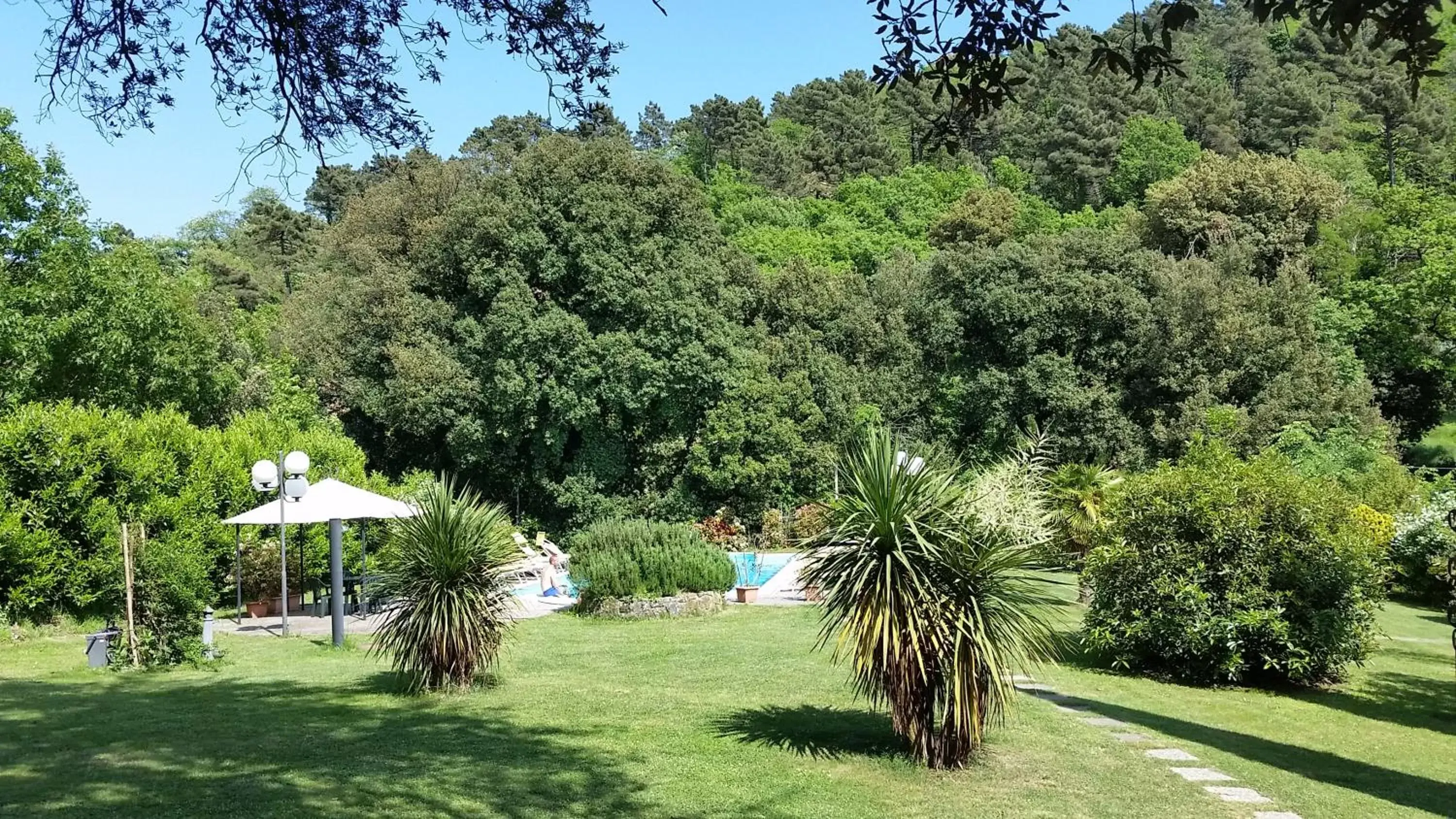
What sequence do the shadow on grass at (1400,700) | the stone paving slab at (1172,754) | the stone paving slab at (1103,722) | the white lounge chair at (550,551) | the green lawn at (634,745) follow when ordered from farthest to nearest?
1. the white lounge chair at (550,551)
2. the shadow on grass at (1400,700)
3. the stone paving slab at (1103,722)
4. the stone paving slab at (1172,754)
5. the green lawn at (634,745)

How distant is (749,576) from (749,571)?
0.55ft

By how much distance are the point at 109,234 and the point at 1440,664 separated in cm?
2436

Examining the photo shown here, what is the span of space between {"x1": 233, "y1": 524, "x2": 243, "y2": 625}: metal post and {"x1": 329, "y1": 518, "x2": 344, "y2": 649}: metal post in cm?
325

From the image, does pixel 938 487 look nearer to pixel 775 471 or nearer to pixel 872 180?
pixel 775 471

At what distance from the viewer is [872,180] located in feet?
165

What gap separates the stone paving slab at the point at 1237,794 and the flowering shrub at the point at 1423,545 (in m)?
13.7

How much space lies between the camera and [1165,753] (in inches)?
324

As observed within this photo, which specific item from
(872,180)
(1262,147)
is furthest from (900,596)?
(1262,147)

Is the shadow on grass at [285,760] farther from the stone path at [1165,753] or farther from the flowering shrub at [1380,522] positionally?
the flowering shrub at [1380,522]

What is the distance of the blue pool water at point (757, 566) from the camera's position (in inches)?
821

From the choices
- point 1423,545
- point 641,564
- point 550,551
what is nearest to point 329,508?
point 641,564

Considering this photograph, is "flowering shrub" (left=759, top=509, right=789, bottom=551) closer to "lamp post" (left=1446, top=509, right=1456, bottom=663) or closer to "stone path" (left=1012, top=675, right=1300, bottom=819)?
"stone path" (left=1012, top=675, right=1300, bottom=819)

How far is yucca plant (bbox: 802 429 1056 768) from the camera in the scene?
718 centimetres

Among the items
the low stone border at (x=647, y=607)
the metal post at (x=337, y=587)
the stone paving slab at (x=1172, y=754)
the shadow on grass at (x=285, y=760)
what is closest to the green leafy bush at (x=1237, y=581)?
the stone paving slab at (x=1172, y=754)
